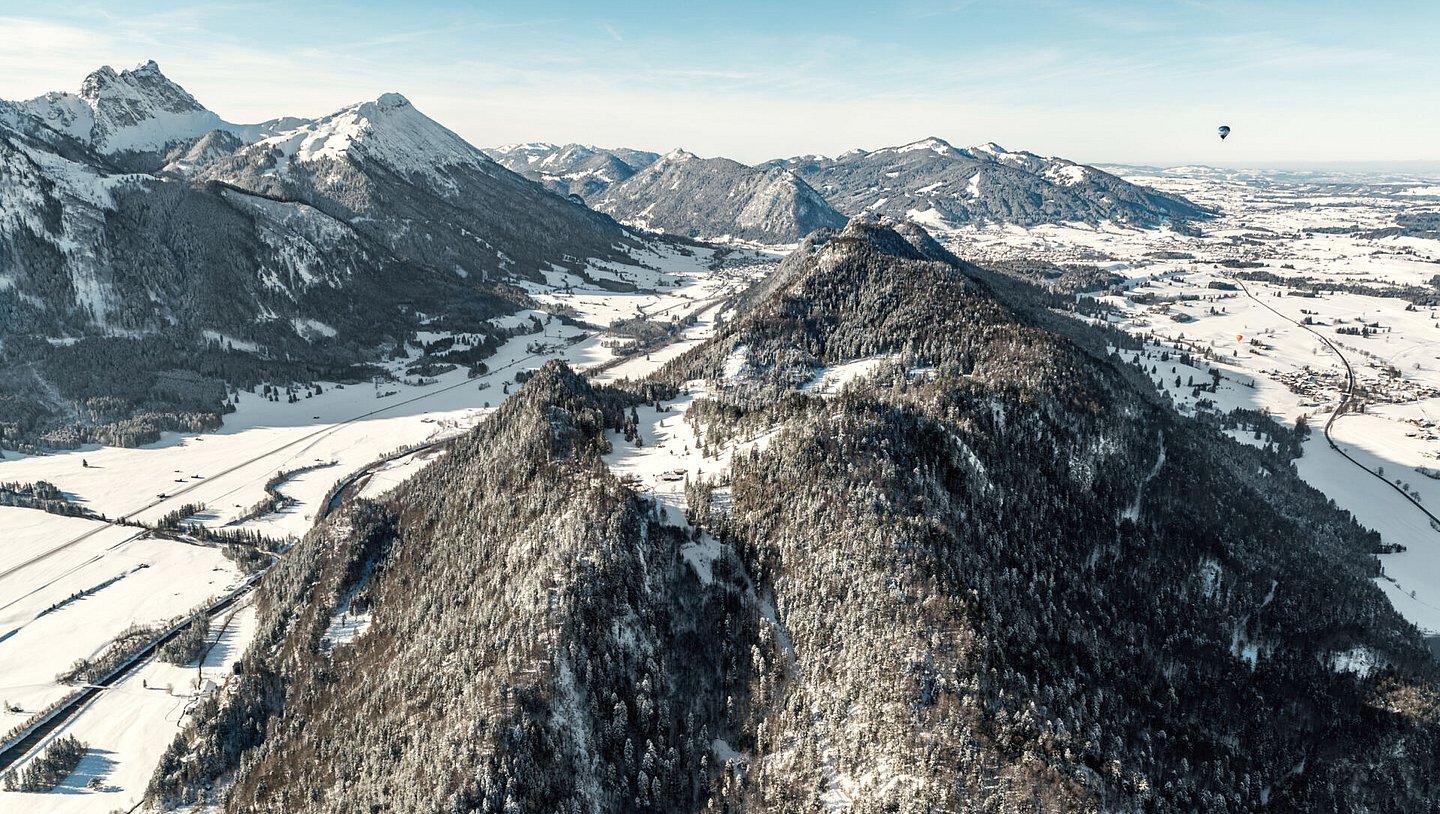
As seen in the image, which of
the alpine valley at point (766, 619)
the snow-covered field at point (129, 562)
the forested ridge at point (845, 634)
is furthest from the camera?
the snow-covered field at point (129, 562)

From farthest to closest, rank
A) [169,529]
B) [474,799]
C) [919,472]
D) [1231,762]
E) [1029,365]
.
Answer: [169,529]
[1029,365]
[919,472]
[1231,762]
[474,799]

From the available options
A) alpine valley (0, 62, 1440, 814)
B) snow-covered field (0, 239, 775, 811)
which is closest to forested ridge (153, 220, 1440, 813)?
alpine valley (0, 62, 1440, 814)

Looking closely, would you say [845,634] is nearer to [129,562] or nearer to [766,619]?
[766,619]

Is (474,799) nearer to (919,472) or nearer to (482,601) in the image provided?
(482,601)

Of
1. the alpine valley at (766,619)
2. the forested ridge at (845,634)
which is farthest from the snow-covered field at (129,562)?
the forested ridge at (845,634)

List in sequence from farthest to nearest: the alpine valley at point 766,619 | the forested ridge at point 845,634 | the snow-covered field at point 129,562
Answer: the snow-covered field at point 129,562 < the alpine valley at point 766,619 < the forested ridge at point 845,634

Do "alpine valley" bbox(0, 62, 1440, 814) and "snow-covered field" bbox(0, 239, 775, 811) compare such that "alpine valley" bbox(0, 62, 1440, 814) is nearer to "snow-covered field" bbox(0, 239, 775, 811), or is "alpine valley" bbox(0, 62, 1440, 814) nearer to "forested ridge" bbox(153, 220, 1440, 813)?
"forested ridge" bbox(153, 220, 1440, 813)

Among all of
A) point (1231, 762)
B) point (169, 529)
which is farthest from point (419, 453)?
point (1231, 762)

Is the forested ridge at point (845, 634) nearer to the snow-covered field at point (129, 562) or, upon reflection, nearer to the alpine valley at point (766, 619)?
the alpine valley at point (766, 619)

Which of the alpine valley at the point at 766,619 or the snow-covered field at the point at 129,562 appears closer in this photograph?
the alpine valley at the point at 766,619

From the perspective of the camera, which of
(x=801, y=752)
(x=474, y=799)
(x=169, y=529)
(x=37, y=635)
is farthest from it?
(x=169, y=529)
